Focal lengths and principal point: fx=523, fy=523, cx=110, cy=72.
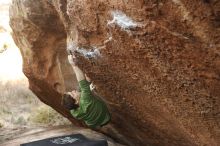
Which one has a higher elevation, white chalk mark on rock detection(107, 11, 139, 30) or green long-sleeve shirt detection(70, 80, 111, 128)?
white chalk mark on rock detection(107, 11, 139, 30)

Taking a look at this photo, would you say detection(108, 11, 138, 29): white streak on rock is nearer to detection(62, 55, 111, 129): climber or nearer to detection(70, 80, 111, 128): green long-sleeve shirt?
detection(62, 55, 111, 129): climber

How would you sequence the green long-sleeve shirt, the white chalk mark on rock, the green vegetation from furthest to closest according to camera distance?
the green vegetation → the green long-sleeve shirt → the white chalk mark on rock

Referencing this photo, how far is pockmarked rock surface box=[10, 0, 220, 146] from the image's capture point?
165 inches

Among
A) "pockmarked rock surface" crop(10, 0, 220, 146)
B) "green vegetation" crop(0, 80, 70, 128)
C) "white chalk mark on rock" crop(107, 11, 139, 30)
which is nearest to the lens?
"pockmarked rock surface" crop(10, 0, 220, 146)

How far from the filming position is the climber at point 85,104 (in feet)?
20.2

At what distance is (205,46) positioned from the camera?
13.6ft

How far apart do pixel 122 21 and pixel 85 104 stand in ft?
5.78

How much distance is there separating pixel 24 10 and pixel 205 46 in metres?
3.95

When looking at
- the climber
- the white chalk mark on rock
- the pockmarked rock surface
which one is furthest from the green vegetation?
the white chalk mark on rock

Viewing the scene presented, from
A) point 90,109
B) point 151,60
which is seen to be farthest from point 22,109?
point 151,60

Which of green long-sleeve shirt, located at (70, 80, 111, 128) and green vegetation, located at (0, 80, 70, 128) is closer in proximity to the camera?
green long-sleeve shirt, located at (70, 80, 111, 128)

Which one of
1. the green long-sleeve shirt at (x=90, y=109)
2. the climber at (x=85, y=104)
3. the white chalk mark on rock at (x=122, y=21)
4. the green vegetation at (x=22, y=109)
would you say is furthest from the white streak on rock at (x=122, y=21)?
the green vegetation at (x=22, y=109)

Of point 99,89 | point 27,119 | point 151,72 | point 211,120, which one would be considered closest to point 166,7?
point 151,72

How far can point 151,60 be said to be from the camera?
4.80m
